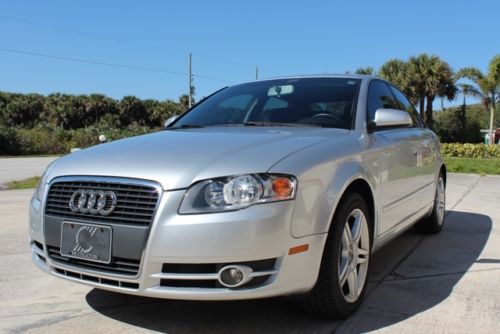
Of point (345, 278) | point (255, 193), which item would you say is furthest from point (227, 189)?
point (345, 278)

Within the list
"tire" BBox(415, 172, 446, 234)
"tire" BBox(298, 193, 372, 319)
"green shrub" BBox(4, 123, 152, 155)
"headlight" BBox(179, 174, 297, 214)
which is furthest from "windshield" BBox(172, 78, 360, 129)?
"green shrub" BBox(4, 123, 152, 155)

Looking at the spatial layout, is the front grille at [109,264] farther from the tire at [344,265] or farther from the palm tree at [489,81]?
the palm tree at [489,81]

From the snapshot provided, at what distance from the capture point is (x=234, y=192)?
2.61 m

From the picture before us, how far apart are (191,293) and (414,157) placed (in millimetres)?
2681

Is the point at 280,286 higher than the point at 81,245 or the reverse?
the reverse

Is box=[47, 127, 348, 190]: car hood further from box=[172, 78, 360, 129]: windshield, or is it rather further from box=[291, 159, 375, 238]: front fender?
box=[172, 78, 360, 129]: windshield

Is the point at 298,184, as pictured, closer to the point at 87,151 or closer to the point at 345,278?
the point at 345,278

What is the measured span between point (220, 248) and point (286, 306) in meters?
1.04

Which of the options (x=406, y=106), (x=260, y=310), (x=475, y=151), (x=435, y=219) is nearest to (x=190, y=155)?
(x=260, y=310)

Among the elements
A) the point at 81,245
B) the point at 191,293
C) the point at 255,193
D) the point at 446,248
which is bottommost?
the point at 446,248

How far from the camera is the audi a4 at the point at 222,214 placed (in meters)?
2.57

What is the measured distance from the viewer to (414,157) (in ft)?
14.9

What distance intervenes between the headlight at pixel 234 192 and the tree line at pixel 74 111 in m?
51.6

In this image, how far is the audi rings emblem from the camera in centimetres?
272
